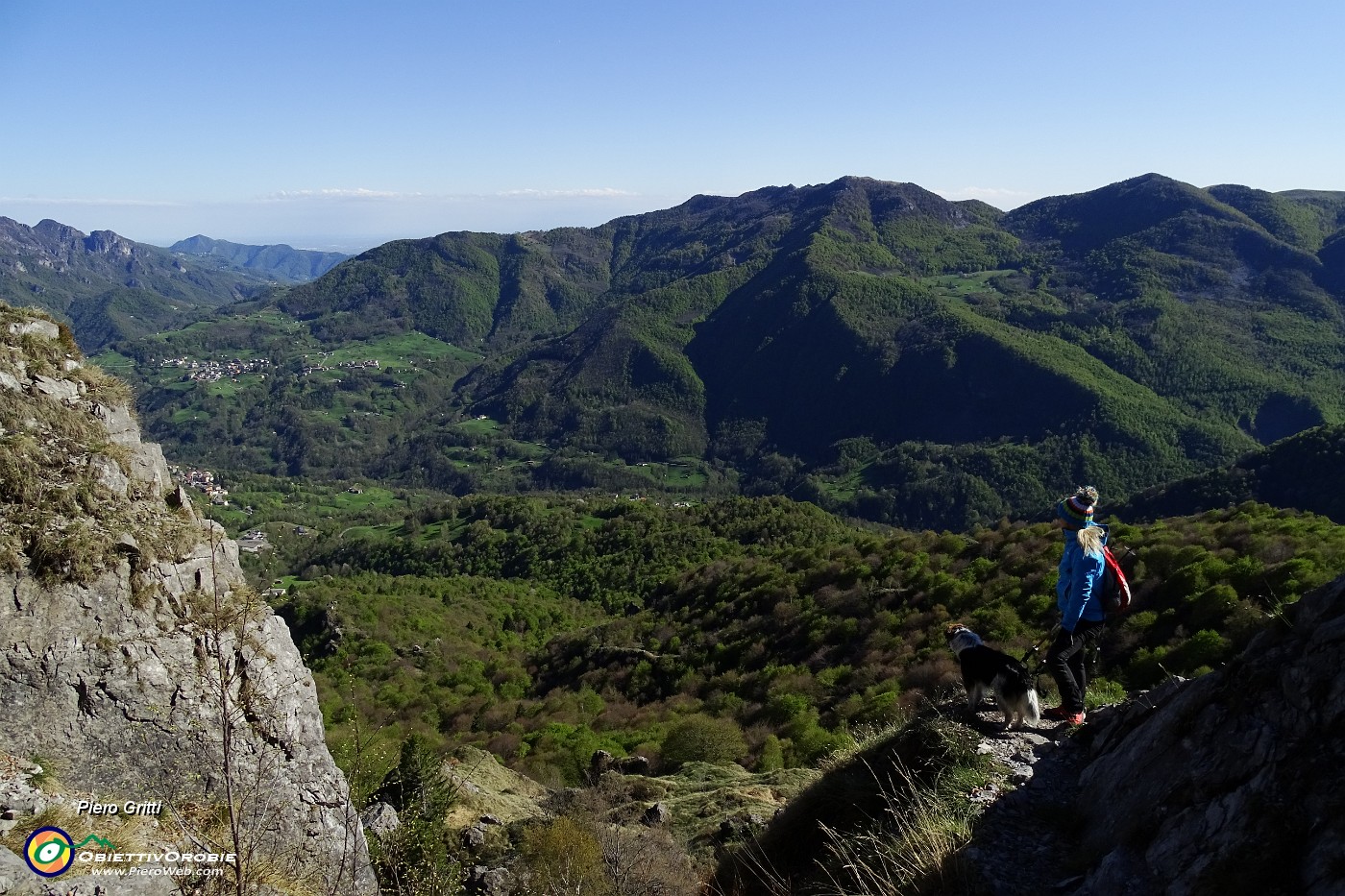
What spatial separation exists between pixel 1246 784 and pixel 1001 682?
3.38m

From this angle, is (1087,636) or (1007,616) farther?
(1007,616)

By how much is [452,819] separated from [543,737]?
1308cm

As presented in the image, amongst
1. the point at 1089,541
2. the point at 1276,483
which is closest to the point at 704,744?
the point at 1089,541

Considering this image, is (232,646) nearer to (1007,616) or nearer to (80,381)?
(80,381)

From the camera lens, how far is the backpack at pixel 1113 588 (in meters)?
7.30

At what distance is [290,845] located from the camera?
960 cm

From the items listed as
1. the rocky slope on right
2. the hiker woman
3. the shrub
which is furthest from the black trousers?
the shrub

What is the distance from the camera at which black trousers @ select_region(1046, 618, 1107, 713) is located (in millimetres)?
7512

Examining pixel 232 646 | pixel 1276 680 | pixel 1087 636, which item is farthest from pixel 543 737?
pixel 1276 680

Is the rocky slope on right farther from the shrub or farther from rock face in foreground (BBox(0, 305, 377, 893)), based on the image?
the shrub

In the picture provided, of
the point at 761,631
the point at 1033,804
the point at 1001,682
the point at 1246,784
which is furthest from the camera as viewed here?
the point at 761,631

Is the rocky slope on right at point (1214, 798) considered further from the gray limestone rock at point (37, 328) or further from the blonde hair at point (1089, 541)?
the gray limestone rock at point (37, 328)

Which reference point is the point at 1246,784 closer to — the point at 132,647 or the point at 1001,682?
the point at 1001,682

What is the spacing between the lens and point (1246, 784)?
421 centimetres
